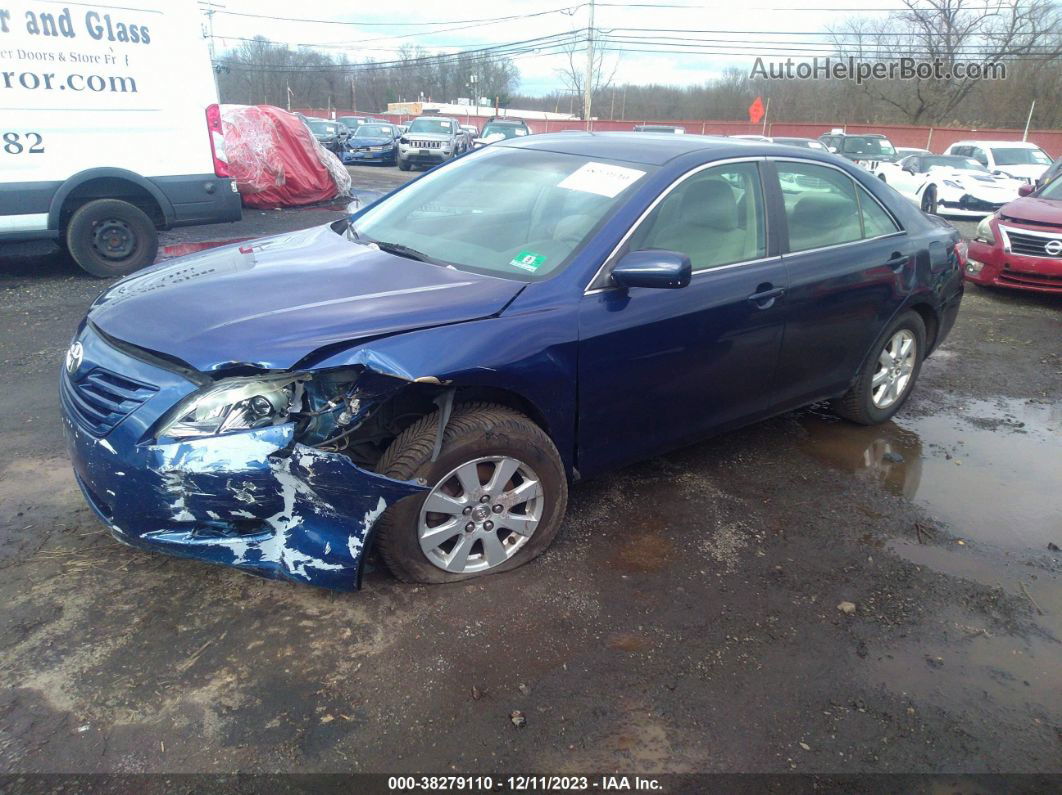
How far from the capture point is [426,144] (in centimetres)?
2280

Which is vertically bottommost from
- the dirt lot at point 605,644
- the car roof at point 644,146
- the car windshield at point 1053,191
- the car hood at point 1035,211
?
the dirt lot at point 605,644

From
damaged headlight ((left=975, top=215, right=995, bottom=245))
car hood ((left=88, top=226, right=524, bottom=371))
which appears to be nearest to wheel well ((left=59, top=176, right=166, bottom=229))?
car hood ((left=88, top=226, right=524, bottom=371))

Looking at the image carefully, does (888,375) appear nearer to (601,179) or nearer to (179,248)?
(601,179)

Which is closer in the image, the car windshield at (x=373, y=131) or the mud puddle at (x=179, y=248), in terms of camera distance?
the mud puddle at (x=179, y=248)

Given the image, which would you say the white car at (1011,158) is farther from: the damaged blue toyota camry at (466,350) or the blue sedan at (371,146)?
the blue sedan at (371,146)

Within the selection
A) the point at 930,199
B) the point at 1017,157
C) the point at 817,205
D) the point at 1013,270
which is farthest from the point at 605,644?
the point at 1017,157

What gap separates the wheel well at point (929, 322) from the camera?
15.2ft

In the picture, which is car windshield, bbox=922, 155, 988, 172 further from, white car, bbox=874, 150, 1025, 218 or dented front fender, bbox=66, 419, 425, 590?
dented front fender, bbox=66, 419, 425, 590

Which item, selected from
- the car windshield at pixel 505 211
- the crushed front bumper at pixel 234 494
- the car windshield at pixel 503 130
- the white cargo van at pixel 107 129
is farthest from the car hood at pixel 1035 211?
the car windshield at pixel 503 130

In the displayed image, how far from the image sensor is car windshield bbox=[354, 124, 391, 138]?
2462cm

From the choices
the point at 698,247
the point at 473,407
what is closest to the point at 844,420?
the point at 698,247

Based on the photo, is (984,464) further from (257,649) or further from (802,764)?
(257,649)

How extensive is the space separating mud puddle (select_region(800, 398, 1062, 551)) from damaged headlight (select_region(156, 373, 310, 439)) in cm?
309

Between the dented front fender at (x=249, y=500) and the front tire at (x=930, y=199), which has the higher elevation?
the front tire at (x=930, y=199)
